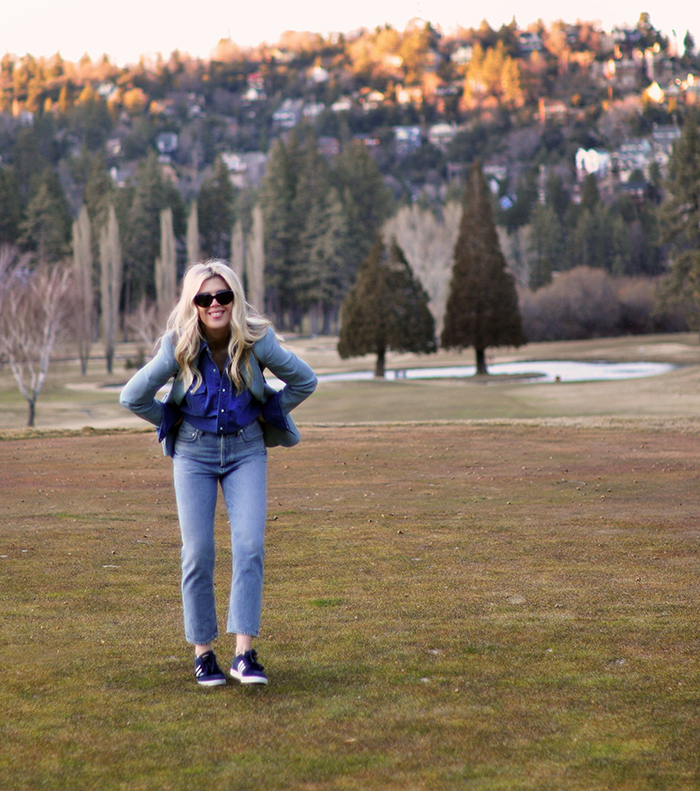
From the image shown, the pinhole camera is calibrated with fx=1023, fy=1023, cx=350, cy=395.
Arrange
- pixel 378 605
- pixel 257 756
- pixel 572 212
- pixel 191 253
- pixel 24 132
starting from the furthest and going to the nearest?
pixel 24 132
pixel 572 212
pixel 191 253
pixel 378 605
pixel 257 756

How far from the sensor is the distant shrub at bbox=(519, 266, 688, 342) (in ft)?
256

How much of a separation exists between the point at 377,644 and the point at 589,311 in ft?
248

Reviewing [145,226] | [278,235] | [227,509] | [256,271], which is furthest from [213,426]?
[278,235]

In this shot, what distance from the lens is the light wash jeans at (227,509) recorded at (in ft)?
16.1

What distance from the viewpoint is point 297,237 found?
101 metres

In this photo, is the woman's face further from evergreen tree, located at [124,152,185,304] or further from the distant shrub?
evergreen tree, located at [124,152,185,304]

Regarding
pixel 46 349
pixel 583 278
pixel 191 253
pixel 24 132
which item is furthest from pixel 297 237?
pixel 46 349

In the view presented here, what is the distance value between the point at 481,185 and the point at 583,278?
103 ft

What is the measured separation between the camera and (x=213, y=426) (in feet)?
16.1

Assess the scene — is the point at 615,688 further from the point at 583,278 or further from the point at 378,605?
the point at 583,278

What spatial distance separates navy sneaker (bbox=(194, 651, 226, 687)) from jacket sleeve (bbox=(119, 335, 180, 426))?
117cm

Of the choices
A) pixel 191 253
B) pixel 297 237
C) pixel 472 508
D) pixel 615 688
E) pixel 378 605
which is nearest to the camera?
pixel 615 688

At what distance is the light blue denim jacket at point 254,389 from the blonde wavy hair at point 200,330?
4 centimetres

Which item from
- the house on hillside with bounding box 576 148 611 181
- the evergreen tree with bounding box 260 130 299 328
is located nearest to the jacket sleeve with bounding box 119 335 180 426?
the evergreen tree with bounding box 260 130 299 328
